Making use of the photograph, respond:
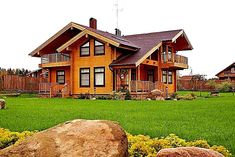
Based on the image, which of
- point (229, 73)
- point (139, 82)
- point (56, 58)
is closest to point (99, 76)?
point (139, 82)

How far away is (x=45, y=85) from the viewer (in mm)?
28531

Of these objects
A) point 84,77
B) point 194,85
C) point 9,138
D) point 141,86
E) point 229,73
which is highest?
point 229,73

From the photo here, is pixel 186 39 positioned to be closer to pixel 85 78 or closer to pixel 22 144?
pixel 85 78

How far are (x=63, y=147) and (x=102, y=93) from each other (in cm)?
2279

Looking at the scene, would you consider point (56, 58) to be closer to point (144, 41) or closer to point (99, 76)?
point (99, 76)

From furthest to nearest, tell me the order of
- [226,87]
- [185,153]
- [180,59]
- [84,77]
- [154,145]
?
[226,87] < [180,59] < [84,77] < [154,145] < [185,153]

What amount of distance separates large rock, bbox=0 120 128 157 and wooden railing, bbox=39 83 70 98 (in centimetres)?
2392

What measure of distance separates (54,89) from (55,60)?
9.41ft

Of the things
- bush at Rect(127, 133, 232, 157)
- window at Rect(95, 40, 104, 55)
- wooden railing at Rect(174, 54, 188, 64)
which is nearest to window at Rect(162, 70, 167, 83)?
wooden railing at Rect(174, 54, 188, 64)

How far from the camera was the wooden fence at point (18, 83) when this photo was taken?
31984 mm

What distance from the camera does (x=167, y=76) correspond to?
31.4 metres

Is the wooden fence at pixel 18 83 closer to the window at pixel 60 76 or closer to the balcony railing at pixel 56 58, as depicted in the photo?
the balcony railing at pixel 56 58

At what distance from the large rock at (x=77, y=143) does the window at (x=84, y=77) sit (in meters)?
23.4

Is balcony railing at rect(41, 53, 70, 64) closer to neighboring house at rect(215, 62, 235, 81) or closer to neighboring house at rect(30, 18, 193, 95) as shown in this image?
neighboring house at rect(30, 18, 193, 95)
